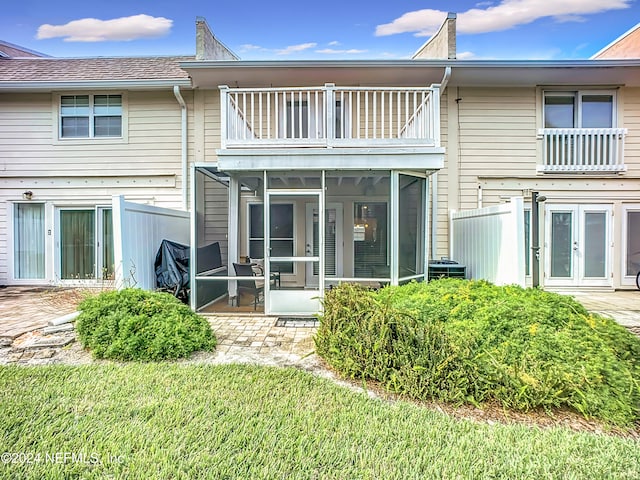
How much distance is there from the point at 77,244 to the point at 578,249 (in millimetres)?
12177

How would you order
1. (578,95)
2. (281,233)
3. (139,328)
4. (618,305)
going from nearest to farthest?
(139,328) < (281,233) < (618,305) < (578,95)

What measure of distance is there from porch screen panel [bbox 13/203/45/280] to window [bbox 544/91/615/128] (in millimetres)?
12670

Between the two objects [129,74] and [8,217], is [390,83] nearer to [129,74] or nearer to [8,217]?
[129,74]

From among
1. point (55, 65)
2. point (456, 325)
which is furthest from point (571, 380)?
point (55, 65)

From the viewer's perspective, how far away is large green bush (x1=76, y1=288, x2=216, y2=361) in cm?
364

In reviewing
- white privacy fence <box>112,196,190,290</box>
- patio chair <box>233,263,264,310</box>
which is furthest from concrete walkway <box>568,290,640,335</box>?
white privacy fence <box>112,196,190,290</box>

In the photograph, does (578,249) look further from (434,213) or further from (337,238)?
(337,238)

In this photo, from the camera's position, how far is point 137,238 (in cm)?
534

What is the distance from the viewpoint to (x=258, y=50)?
34.6 feet

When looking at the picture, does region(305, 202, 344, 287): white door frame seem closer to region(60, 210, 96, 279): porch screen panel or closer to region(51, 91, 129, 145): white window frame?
region(51, 91, 129, 145): white window frame

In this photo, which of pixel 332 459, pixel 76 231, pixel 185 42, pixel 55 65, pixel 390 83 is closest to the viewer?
pixel 332 459

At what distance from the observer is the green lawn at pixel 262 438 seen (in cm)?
197

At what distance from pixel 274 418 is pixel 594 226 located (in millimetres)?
8824

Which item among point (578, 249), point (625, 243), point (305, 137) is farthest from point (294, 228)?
point (625, 243)
